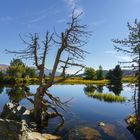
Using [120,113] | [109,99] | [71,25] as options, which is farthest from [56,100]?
[109,99]

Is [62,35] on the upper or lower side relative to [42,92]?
upper

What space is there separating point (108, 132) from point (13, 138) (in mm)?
12306

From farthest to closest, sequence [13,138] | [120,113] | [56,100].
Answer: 1. [120,113]
2. [56,100]
3. [13,138]

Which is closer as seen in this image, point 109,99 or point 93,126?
point 93,126

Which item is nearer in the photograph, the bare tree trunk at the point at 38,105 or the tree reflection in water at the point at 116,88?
the bare tree trunk at the point at 38,105

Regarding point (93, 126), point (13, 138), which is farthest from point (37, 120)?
point (13, 138)

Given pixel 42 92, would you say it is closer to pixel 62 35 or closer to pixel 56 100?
pixel 56 100

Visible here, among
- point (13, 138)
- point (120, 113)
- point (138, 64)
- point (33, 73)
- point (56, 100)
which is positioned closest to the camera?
point (13, 138)

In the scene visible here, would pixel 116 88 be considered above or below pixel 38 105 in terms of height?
below

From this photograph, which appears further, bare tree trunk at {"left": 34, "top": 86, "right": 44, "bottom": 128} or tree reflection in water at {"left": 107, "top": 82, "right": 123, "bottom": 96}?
tree reflection in water at {"left": 107, "top": 82, "right": 123, "bottom": 96}

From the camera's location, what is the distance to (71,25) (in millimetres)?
28625

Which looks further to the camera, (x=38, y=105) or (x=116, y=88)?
(x=116, y=88)

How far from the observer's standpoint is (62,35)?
93.9 feet

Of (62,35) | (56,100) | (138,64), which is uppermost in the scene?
(62,35)
